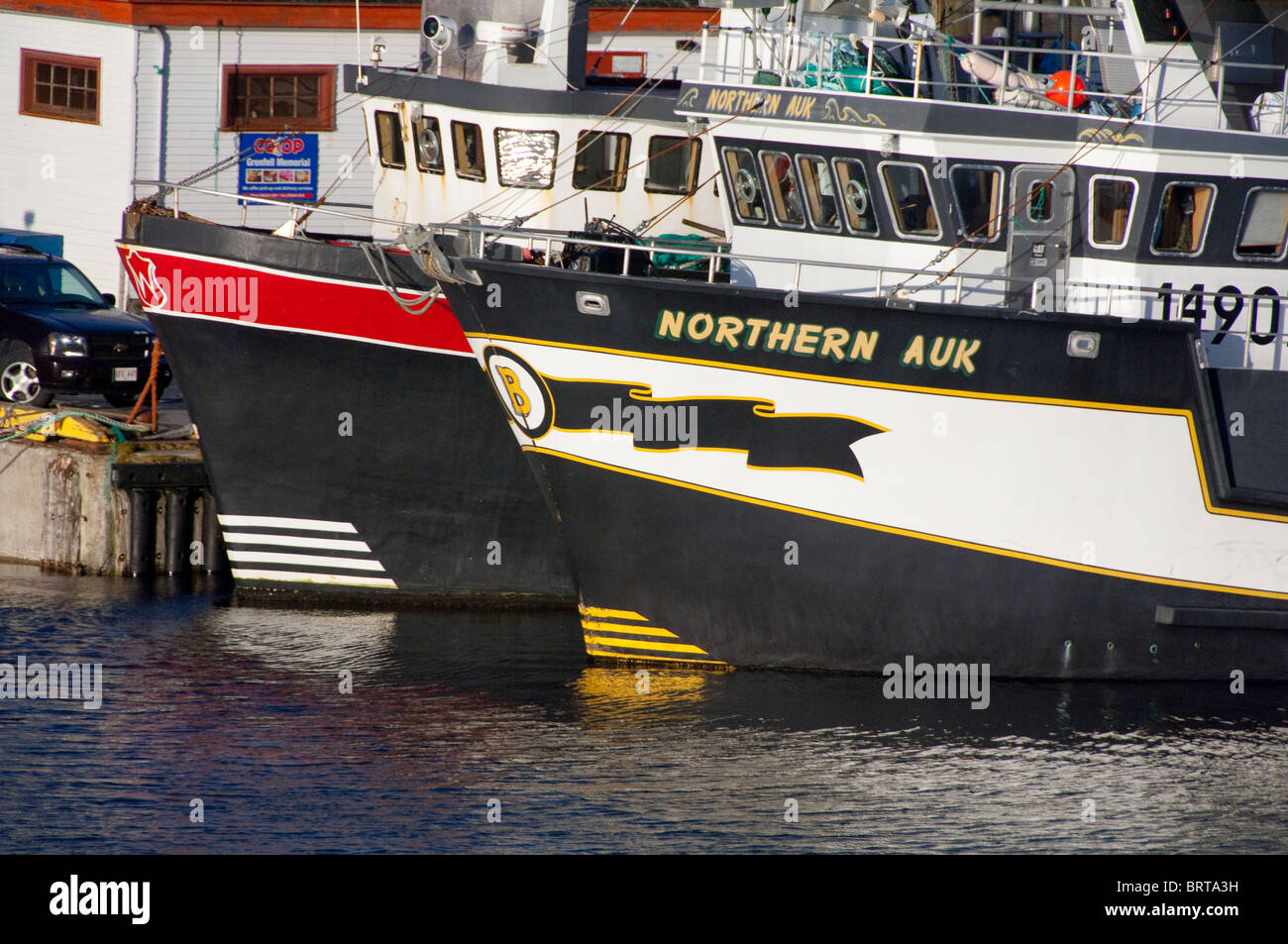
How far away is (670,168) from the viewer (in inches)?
773

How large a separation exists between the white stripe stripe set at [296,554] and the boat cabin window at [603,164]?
5.08 m

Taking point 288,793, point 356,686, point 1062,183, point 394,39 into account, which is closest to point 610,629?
point 356,686

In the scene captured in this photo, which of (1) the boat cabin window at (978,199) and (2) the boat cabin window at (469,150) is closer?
(1) the boat cabin window at (978,199)

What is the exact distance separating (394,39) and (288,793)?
20.5 metres

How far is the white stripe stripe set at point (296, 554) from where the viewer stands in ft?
60.9

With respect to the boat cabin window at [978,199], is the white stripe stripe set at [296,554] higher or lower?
lower

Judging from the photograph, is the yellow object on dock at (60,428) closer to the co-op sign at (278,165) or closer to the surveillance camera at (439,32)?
the surveillance camera at (439,32)

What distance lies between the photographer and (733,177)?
1652cm

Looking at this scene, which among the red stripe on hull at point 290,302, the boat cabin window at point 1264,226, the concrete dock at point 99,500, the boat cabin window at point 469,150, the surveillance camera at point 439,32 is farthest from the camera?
the surveillance camera at point 439,32

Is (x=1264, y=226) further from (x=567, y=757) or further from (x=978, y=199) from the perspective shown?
(x=567, y=757)

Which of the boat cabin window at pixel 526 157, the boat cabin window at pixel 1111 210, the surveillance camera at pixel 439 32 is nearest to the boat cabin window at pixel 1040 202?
the boat cabin window at pixel 1111 210

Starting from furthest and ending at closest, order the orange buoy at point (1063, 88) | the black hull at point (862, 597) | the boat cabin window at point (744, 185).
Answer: the boat cabin window at point (744, 185), the orange buoy at point (1063, 88), the black hull at point (862, 597)

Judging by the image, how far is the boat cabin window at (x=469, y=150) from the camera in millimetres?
19578

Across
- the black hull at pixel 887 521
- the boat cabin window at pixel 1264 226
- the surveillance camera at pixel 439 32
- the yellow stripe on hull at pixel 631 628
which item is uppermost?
the surveillance camera at pixel 439 32
